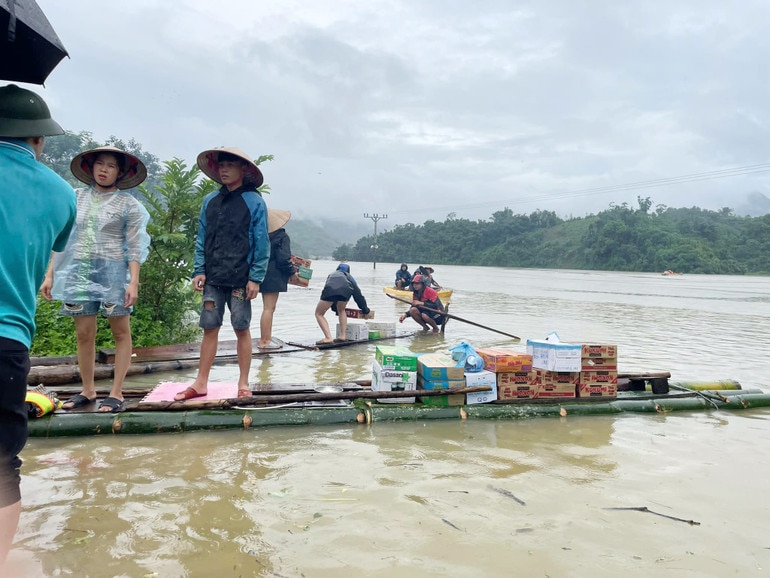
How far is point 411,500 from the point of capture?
329 centimetres

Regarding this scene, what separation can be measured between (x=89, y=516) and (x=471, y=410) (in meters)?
3.27

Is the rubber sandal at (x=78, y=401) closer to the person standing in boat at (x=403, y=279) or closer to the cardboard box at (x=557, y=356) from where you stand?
the cardboard box at (x=557, y=356)

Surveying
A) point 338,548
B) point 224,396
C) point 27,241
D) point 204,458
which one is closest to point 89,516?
point 204,458

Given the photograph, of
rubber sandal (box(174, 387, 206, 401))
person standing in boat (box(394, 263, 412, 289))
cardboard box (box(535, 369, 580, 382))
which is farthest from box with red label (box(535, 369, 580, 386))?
person standing in boat (box(394, 263, 412, 289))

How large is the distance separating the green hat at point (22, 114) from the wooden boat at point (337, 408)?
9.04ft

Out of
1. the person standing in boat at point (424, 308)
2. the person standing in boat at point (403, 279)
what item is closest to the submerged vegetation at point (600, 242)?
the person standing in boat at point (403, 279)

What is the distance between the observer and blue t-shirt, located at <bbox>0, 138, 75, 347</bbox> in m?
1.91

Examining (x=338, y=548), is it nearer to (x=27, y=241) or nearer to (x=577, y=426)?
(x=27, y=241)

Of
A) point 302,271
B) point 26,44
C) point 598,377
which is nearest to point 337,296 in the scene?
point 302,271

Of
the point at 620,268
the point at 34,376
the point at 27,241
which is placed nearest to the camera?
Result: the point at 27,241

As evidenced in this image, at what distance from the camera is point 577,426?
506cm

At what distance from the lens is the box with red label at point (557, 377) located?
5441mm

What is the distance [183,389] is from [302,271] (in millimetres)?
4851

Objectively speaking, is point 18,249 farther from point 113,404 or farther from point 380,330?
point 380,330
